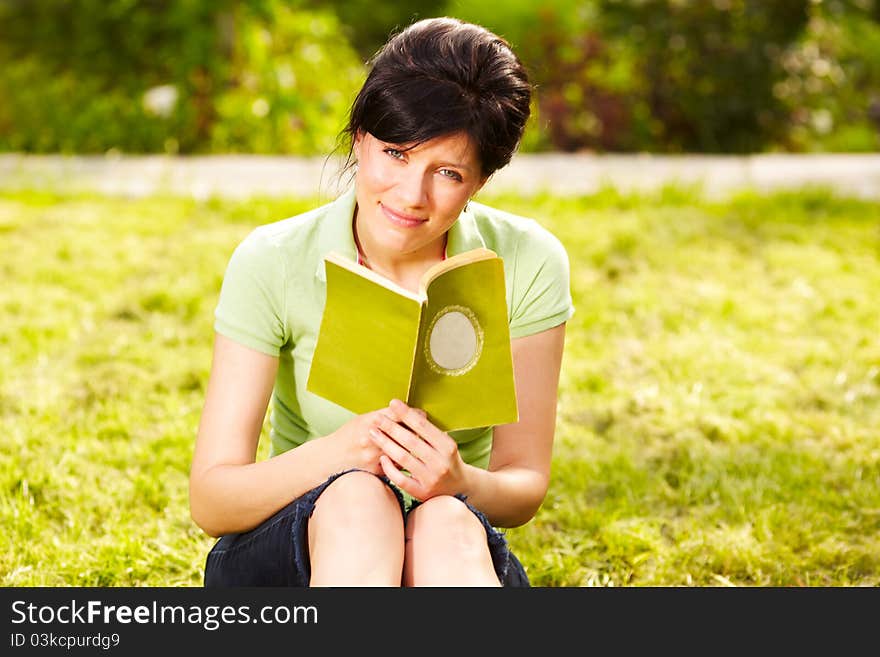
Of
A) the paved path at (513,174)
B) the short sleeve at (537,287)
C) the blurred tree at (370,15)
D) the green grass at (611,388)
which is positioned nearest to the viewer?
the short sleeve at (537,287)

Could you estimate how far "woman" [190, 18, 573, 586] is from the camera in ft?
5.94

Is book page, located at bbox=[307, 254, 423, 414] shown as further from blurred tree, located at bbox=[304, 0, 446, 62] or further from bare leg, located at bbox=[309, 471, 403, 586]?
blurred tree, located at bbox=[304, 0, 446, 62]

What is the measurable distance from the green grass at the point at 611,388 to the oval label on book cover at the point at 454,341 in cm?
105

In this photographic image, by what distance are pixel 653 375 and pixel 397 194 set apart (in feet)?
6.80

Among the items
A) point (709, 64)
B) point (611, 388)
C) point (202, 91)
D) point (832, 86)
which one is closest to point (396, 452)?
point (611, 388)

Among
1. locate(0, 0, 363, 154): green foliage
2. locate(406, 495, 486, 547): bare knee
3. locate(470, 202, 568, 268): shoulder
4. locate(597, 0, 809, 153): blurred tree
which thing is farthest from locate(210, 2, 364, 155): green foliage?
locate(406, 495, 486, 547): bare knee

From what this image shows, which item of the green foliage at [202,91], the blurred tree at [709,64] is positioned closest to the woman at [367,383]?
the green foliage at [202,91]

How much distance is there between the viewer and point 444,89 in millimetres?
1808

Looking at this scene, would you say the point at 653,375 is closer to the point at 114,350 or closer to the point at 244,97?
the point at 114,350

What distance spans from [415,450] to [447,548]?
0.17 metres

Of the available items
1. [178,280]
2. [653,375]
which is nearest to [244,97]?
[178,280]

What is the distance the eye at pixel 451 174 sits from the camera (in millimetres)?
1858

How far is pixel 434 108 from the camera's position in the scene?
5.91 ft

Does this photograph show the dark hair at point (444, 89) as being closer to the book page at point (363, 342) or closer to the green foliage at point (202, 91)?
the book page at point (363, 342)
